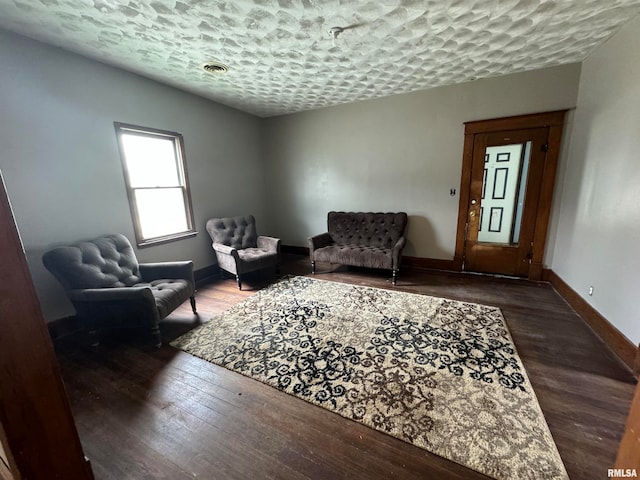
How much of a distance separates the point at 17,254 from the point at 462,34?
3317 millimetres

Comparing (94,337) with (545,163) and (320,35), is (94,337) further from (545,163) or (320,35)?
(545,163)

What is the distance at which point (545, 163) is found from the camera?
3182 millimetres

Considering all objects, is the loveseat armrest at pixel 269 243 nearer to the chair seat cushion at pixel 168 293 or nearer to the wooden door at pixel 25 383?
the chair seat cushion at pixel 168 293

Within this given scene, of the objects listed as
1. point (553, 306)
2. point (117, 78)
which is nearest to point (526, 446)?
point (553, 306)

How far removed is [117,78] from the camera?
275 centimetres

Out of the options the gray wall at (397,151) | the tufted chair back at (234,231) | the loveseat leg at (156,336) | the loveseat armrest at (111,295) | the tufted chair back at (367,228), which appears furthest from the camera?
the tufted chair back at (367,228)

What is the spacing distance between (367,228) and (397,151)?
50.2 inches

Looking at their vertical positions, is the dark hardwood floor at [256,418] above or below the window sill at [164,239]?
below

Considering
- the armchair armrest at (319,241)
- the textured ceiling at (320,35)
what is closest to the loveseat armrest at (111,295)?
the textured ceiling at (320,35)

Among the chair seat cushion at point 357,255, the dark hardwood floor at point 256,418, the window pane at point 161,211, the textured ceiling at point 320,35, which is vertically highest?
the textured ceiling at point 320,35

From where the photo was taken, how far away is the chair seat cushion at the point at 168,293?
2.27 meters

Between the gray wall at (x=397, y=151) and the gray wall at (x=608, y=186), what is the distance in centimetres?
54

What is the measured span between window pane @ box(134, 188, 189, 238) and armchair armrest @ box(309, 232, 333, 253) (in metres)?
1.83

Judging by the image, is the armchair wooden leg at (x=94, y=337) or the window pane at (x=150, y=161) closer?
the armchair wooden leg at (x=94, y=337)
